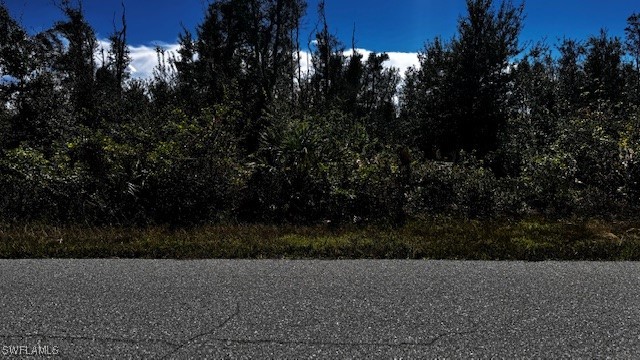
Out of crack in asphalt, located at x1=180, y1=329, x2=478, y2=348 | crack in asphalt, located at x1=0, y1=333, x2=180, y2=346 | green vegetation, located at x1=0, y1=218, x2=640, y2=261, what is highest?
green vegetation, located at x1=0, y1=218, x2=640, y2=261

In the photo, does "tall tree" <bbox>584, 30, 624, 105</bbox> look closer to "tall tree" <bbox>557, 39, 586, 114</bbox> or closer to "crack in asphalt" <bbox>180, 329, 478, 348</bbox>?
"tall tree" <bbox>557, 39, 586, 114</bbox>

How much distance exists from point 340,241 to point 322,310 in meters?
2.57

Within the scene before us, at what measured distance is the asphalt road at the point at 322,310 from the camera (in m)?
2.87

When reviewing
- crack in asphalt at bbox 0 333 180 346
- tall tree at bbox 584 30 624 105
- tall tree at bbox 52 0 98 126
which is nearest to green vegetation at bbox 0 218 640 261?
crack in asphalt at bbox 0 333 180 346

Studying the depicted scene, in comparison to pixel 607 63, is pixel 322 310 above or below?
below

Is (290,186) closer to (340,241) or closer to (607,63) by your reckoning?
(340,241)

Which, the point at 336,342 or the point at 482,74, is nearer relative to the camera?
the point at 336,342

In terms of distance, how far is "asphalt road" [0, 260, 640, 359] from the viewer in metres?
2.87

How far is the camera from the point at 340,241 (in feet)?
19.8

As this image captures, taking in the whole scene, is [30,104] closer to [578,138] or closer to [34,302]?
[34,302]

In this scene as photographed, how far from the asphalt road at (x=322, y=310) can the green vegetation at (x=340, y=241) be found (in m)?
0.55

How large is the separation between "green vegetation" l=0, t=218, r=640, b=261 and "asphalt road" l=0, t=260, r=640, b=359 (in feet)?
1.81

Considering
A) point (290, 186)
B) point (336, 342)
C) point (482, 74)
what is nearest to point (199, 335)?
point (336, 342)

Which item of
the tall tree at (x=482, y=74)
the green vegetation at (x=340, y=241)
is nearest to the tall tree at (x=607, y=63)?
the tall tree at (x=482, y=74)
